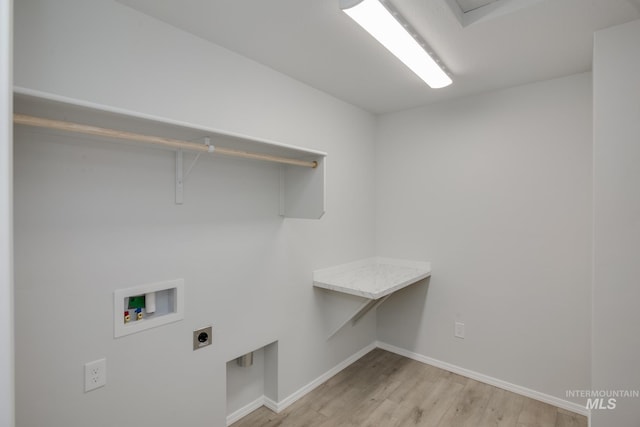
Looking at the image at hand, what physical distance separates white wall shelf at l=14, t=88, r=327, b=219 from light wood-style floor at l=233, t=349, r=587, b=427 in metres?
1.39

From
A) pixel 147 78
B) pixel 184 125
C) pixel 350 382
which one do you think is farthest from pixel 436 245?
pixel 147 78

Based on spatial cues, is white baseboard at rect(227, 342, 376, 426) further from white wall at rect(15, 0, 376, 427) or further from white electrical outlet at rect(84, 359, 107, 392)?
white electrical outlet at rect(84, 359, 107, 392)

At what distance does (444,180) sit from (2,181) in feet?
9.22

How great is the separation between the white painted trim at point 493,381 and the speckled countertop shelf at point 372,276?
0.82m

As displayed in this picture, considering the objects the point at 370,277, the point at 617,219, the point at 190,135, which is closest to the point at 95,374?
the point at 190,135

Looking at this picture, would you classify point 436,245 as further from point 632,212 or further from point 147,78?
point 147,78

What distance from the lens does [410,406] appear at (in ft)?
7.60

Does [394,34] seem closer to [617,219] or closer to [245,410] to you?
[617,219]

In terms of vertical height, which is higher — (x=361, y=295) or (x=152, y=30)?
(x=152, y=30)

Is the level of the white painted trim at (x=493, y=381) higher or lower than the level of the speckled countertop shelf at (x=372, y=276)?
lower

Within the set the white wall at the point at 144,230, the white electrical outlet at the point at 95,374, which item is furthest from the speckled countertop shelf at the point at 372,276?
the white electrical outlet at the point at 95,374

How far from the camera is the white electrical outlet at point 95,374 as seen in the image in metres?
1.42

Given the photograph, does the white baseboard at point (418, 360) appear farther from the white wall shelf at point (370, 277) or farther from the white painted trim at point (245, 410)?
the white wall shelf at point (370, 277)

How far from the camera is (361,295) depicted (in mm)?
2238
